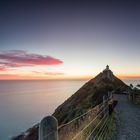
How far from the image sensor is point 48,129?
2307 millimetres

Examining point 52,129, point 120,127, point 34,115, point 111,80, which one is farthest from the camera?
point 34,115

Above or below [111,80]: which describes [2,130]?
below

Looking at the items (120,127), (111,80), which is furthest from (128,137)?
(111,80)

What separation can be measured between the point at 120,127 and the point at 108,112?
124cm

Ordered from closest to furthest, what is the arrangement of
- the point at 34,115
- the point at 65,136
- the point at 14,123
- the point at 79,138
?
the point at 79,138 < the point at 65,136 < the point at 14,123 < the point at 34,115

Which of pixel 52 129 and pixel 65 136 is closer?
pixel 52 129

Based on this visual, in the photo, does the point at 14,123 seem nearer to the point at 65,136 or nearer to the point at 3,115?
the point at 3,115

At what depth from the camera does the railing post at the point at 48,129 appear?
Answer: 7.38 feet

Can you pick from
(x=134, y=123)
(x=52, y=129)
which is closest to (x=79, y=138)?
(x=134, y=123)

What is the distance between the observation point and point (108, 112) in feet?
32.0

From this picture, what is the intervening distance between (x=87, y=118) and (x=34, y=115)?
61.1 metres

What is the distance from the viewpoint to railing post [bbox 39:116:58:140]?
2.25 meters

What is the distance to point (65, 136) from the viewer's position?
24.0 feet

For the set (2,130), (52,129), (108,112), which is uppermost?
(52,129)
